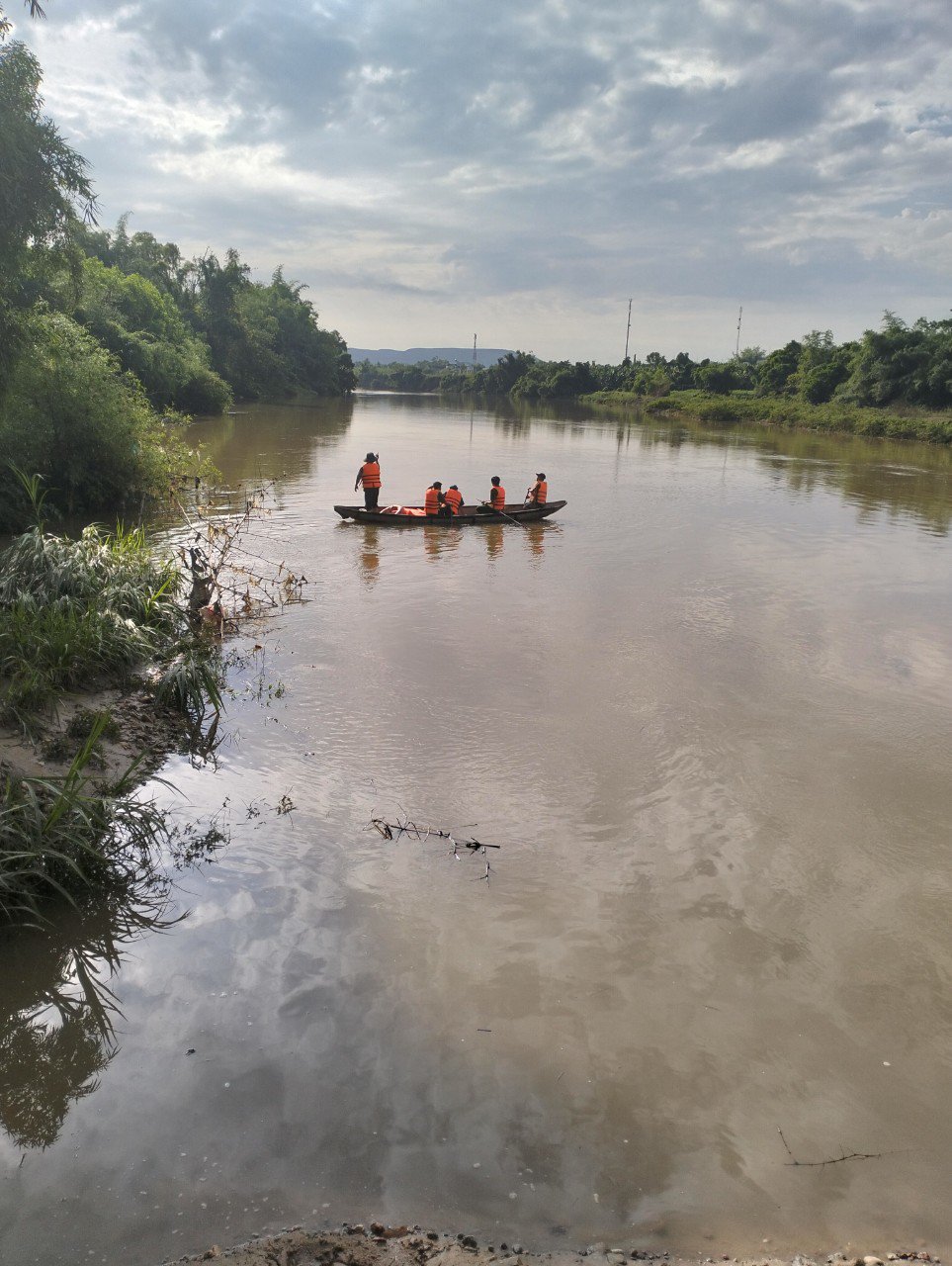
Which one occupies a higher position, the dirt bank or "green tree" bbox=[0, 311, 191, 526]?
"green tree" bbox=[0, 311, 191, 526]

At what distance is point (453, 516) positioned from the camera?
2030 cm

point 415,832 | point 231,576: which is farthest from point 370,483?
point 415,832

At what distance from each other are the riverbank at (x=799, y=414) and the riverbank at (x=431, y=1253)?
5600cm

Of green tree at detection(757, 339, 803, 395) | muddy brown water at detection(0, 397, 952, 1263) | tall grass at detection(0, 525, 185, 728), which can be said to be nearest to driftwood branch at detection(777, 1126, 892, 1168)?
muddy brown water at detection(0, 397, 952, 1263)

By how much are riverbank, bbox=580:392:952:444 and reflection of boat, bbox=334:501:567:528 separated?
4043 cm

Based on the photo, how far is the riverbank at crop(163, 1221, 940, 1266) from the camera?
11.6 feet

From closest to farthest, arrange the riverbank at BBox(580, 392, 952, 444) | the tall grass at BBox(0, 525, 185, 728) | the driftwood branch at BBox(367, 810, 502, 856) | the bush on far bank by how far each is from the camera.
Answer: the driftwood branch at BBox(367, 810, 502, 856) → the tall grass at BBox(0, 525, 185, 728) → the bush on far bank → the riverbank at BBox(580, 392, 952, 444)

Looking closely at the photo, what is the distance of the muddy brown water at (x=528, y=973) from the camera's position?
13.2ft

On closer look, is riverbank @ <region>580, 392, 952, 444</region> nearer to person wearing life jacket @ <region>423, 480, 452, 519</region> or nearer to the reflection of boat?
the reflection of boat

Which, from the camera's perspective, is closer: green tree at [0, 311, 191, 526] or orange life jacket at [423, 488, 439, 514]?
green tree at [0, 311, 191, 526]

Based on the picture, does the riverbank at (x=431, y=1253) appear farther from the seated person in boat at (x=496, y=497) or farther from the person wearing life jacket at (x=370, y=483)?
the seated person in boat at (x=496, y=497)

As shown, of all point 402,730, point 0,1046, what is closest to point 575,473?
point 402,730

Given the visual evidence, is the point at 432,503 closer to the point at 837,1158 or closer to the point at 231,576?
the point at 231,576

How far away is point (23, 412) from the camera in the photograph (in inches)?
630
